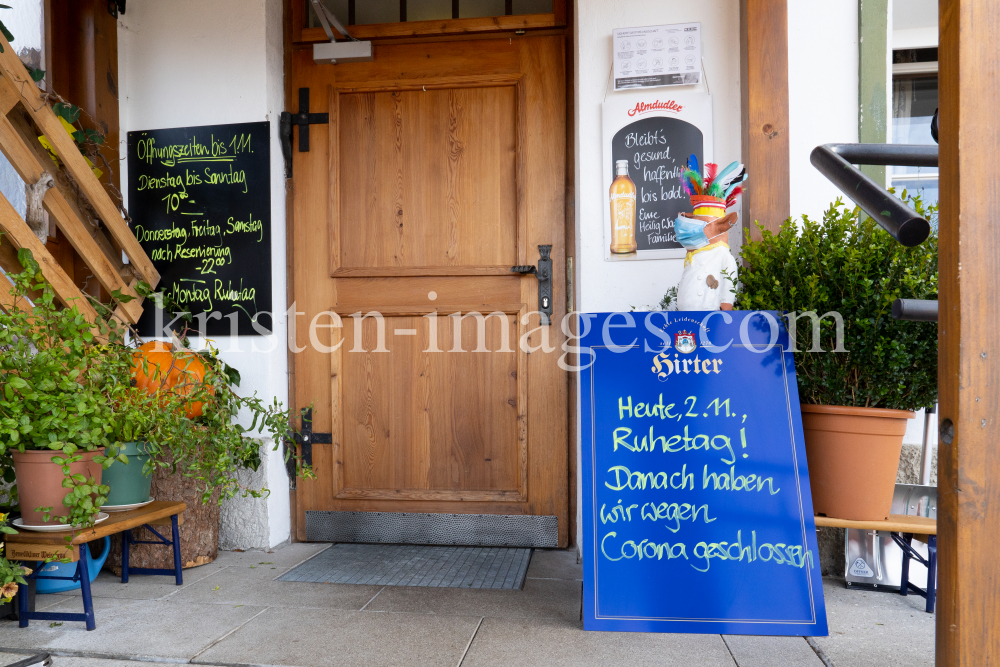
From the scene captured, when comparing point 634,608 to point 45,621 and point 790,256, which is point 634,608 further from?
point 45,621

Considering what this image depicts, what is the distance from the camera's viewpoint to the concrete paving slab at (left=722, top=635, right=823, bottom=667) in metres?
1.59

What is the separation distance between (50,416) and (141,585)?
779 millimetres

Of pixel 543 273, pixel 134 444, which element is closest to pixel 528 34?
pixel 543 273

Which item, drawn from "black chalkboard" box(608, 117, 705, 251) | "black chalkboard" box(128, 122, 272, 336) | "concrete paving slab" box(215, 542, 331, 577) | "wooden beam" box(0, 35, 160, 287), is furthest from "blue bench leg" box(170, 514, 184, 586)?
"black chalkboard" box(608, 117, 705, 251)

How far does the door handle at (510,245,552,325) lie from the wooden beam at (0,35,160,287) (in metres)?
1.47

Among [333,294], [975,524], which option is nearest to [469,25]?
[333,294]

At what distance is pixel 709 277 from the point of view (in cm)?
195

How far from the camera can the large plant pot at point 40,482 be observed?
5.91 feet

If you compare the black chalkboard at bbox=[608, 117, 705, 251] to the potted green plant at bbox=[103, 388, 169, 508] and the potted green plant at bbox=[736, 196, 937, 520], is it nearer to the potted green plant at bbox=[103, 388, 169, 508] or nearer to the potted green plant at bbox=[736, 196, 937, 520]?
the potted green plant at bbox=[736, 196, 937, 520]

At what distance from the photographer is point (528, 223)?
2.70 m

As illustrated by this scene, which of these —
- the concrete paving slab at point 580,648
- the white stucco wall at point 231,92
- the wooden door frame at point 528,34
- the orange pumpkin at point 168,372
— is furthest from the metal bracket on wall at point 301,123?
the concrete paving slab at point 580,648

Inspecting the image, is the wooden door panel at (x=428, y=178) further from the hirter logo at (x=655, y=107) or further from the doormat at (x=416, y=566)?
the doormat at (x=416, y=566)

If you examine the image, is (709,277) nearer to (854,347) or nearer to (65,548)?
(854,347)

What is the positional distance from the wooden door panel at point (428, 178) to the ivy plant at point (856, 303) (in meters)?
1.16
